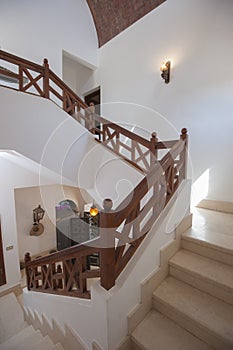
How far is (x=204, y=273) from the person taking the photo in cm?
150

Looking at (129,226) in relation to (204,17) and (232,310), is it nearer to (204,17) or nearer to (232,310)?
(232,310)

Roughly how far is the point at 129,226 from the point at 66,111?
2.50 metres

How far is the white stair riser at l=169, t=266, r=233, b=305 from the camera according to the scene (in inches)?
53.7

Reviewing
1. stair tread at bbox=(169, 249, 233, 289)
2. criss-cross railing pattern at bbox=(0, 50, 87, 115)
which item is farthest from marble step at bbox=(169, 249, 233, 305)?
criss-cross railing pattern at bbox=(0, 50, 87, 115)

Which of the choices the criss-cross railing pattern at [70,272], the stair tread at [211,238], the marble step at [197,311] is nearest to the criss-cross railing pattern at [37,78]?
the criss-cross railing pattern at [70,272]

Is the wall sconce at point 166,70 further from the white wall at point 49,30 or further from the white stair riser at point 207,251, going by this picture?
the white stair riser at point 207,251

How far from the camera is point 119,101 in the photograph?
4.21 metres

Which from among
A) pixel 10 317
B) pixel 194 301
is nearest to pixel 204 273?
pixel 194 301

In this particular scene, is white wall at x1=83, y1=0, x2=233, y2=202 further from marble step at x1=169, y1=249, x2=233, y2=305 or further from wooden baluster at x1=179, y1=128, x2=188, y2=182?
marble step at x1=169, y1=249, x2=233, y2=305

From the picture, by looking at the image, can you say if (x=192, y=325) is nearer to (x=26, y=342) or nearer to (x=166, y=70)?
(x=26, y=342)

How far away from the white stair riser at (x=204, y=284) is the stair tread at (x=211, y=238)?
12.8 inches

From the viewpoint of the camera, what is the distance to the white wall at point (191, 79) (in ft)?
8.39

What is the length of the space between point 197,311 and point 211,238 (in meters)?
0.69

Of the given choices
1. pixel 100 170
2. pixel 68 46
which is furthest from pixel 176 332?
pixel 68 46
